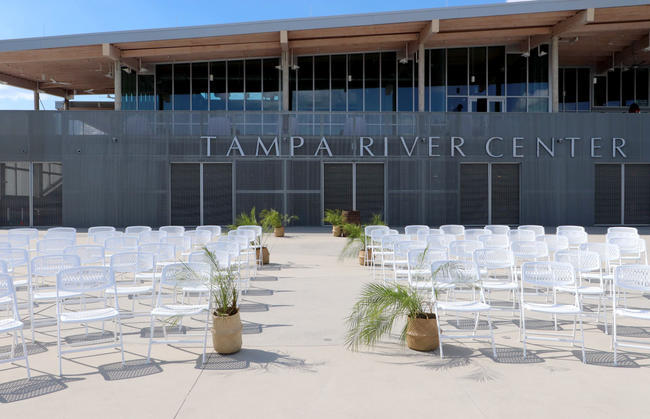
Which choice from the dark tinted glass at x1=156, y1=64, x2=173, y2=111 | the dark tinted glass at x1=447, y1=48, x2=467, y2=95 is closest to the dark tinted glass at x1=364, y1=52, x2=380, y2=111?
the dark tinted glass at x1=447, y1=48, x2=467, y2=95

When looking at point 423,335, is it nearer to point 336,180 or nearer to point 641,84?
point 336,180

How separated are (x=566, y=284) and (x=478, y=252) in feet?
4.07

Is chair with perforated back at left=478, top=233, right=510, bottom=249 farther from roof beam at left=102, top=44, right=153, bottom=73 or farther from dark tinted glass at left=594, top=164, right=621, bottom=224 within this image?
roof beam at left=102, top=44, right=153, bottom=73

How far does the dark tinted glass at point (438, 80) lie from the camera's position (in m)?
22.2

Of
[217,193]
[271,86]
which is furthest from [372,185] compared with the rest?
[271,86]

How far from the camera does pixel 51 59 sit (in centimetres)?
→ 2200

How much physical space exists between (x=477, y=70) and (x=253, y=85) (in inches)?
417

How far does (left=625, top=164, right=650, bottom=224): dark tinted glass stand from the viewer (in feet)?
68.0

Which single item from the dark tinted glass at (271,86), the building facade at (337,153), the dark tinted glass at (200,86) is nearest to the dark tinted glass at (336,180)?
the building facade at (337,153)

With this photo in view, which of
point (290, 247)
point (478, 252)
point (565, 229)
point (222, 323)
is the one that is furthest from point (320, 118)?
point (222, 323)

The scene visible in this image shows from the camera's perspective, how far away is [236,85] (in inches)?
910

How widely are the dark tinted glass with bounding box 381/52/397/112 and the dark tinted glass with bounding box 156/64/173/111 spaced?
10.3m

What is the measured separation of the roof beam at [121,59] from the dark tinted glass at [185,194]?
569cm

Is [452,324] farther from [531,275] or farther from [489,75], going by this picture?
[489,75]
